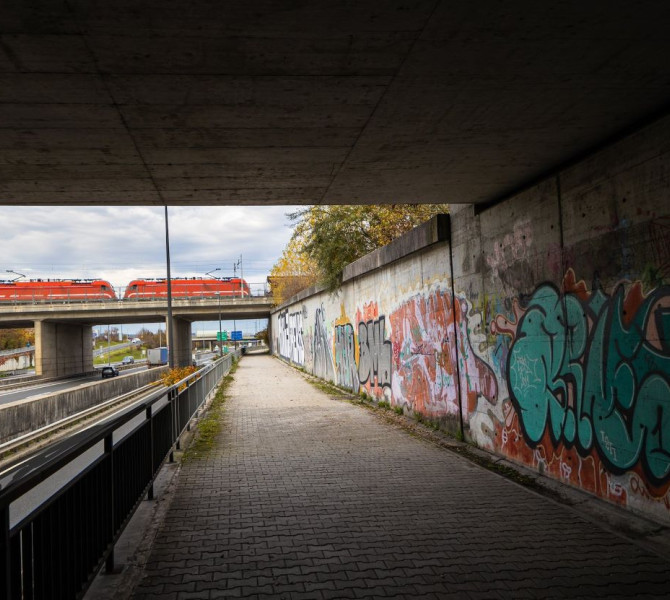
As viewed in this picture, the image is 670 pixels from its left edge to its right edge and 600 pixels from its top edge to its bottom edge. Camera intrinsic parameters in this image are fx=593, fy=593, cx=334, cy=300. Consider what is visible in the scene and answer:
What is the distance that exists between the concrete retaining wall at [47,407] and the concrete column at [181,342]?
3089cm

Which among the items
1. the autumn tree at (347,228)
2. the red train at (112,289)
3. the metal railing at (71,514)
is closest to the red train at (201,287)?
the red train at (112,289)

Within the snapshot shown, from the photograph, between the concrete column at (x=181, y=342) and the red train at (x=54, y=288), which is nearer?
the red train at (x=54, y=288)

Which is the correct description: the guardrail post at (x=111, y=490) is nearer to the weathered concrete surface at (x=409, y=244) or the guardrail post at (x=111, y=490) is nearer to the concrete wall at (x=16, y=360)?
the weathered concrete surface at (x=409, y=244)

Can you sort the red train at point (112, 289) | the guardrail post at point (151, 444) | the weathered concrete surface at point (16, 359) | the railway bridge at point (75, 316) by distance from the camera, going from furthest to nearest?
1. the weathered concrete surface at point (16, 359)
2. the red train at point (112, 289)
3. the railway bridge at point (75, 316)
4. the guardrail post at point (151, 444)

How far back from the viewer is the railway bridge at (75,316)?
Answer: 45594mm

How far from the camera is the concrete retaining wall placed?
539 inches

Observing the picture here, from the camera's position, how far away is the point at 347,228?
19.3 meters

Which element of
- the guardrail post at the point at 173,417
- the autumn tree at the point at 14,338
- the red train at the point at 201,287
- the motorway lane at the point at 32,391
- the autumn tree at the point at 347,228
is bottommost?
the motorway lane at the point at 32,391

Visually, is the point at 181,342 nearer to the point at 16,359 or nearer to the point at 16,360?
the point at 16,360

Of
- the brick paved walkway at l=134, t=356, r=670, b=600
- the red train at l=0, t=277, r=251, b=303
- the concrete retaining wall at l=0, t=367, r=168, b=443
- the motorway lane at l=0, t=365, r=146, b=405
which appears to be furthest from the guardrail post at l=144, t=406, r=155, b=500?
the red train at l=0, t=277, r=251, b=303

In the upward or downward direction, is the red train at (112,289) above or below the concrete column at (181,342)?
above

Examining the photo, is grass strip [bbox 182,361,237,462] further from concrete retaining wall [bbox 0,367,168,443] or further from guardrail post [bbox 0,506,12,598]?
guardrail post [bbox 0,506,12,598]

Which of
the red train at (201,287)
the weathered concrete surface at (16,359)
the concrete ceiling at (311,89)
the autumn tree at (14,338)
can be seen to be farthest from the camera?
the autumn tree at (14,338)

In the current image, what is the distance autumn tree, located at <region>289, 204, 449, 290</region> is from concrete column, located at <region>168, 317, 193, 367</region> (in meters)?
37.8
